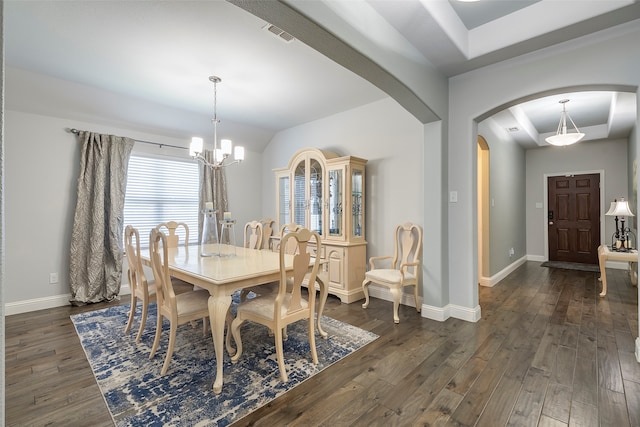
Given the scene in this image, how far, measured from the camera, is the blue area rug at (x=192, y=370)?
5.68 ft

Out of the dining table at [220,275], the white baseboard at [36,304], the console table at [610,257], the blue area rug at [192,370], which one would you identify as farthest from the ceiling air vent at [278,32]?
the console table at [610,257]

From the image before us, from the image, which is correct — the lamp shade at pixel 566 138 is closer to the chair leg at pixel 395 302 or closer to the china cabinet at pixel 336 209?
the china cabinet at pixel 336 209

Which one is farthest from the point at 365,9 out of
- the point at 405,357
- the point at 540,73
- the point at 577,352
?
the point at 577,352

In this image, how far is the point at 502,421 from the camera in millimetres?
1640

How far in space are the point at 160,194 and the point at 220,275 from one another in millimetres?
3098

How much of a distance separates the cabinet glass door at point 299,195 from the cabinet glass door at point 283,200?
0.72 feet

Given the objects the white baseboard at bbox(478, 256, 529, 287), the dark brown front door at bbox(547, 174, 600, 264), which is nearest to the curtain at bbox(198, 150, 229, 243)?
the white baseboard at bbox(478, 256, 529, 287)

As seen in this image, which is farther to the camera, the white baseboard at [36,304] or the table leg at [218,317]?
the white baseboard at [36,304]

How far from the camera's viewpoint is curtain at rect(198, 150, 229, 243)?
4.88m

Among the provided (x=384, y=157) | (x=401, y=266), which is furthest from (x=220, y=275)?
(x=384, y=157)

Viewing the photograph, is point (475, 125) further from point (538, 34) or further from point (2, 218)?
point (2, 218)

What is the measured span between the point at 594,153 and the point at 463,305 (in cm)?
531

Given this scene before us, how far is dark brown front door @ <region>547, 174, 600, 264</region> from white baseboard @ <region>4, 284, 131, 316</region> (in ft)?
28.5

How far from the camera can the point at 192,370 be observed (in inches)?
85.2
